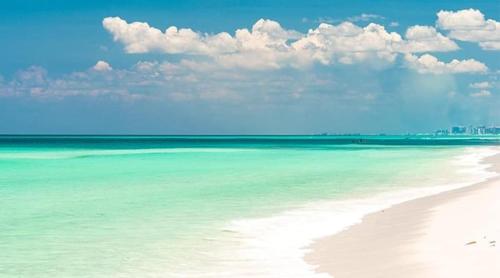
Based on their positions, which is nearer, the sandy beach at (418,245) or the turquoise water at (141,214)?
the sandy beach at (418,245)

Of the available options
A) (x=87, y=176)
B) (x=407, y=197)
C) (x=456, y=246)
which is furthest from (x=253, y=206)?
(x=87, y=176)

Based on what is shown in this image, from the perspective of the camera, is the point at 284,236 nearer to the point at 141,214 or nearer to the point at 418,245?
the point at 418,245

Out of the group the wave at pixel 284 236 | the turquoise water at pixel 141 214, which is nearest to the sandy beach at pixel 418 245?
the wave at pixel 284 236

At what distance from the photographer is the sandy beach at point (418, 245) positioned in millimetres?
9891

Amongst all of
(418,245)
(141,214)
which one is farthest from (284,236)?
(141,214)

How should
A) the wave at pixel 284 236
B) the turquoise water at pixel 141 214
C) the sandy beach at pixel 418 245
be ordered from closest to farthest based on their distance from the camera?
A: the sandy beach at pixel 418 245 < the wave at pixel 284 236 < the turquoise water at pixel 141 214

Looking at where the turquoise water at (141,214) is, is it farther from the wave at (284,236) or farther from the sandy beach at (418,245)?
the sandy beach at (418,245)

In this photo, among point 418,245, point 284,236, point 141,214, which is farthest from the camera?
point 141,214

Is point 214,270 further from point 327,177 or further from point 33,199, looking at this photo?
point 327,177

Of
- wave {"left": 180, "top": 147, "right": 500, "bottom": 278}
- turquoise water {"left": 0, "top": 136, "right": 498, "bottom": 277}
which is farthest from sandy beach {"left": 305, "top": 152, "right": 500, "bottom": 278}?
turquoise water {"left": 0, "top": 136, "right": 498, "bottom": 277}

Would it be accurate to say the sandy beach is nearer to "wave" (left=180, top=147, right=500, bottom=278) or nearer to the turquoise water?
"wave" (left=180, top=147, right=500, bottom=278)

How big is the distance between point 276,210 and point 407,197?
5.17m

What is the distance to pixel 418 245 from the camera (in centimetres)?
1208

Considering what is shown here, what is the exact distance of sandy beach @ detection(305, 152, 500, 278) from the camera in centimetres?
989
